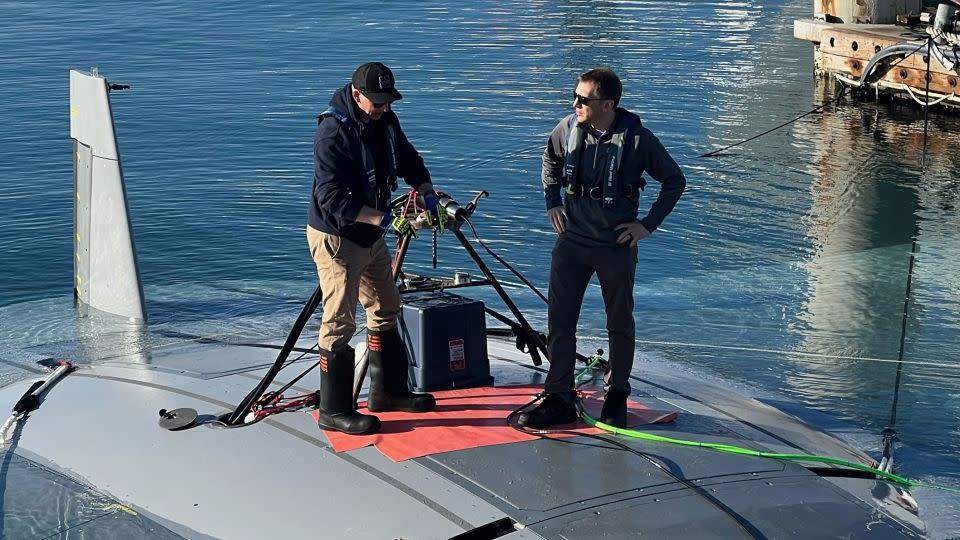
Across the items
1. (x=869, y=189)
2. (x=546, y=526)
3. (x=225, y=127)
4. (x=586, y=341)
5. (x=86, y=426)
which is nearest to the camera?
(x=546, y=526)

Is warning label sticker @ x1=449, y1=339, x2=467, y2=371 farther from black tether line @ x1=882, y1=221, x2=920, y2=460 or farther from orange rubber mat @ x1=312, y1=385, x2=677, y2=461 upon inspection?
black tether line @ x1=882, y1=221, x2=920, y2=460

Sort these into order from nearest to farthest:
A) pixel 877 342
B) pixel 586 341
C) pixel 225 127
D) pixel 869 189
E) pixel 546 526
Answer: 1. pixel 546 526
2. pixel 586 341
3. pixel 877 342
4. pixel 869 189
5. pixel 225 127

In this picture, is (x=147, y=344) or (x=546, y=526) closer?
(x=546, y=526)

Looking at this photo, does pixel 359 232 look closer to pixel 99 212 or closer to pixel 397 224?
pixel 397 224

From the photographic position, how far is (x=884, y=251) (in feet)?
41.9

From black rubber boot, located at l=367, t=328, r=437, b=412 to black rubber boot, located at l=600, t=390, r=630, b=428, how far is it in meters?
0.77

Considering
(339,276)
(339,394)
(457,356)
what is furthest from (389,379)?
(339,276)

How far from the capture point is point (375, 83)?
4.75 meters

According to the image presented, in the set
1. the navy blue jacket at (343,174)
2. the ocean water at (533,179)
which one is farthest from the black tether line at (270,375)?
the ocean water at (533,179)

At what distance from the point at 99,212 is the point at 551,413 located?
15.2 ft

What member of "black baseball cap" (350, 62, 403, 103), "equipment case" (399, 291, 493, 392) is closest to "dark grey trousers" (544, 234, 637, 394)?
"equipment case" (399, 291, 493, 392)

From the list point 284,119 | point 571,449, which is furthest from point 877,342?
point 284,119

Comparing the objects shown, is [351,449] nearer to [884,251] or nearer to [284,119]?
[884,251]

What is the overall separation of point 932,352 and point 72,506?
23.0 feet
